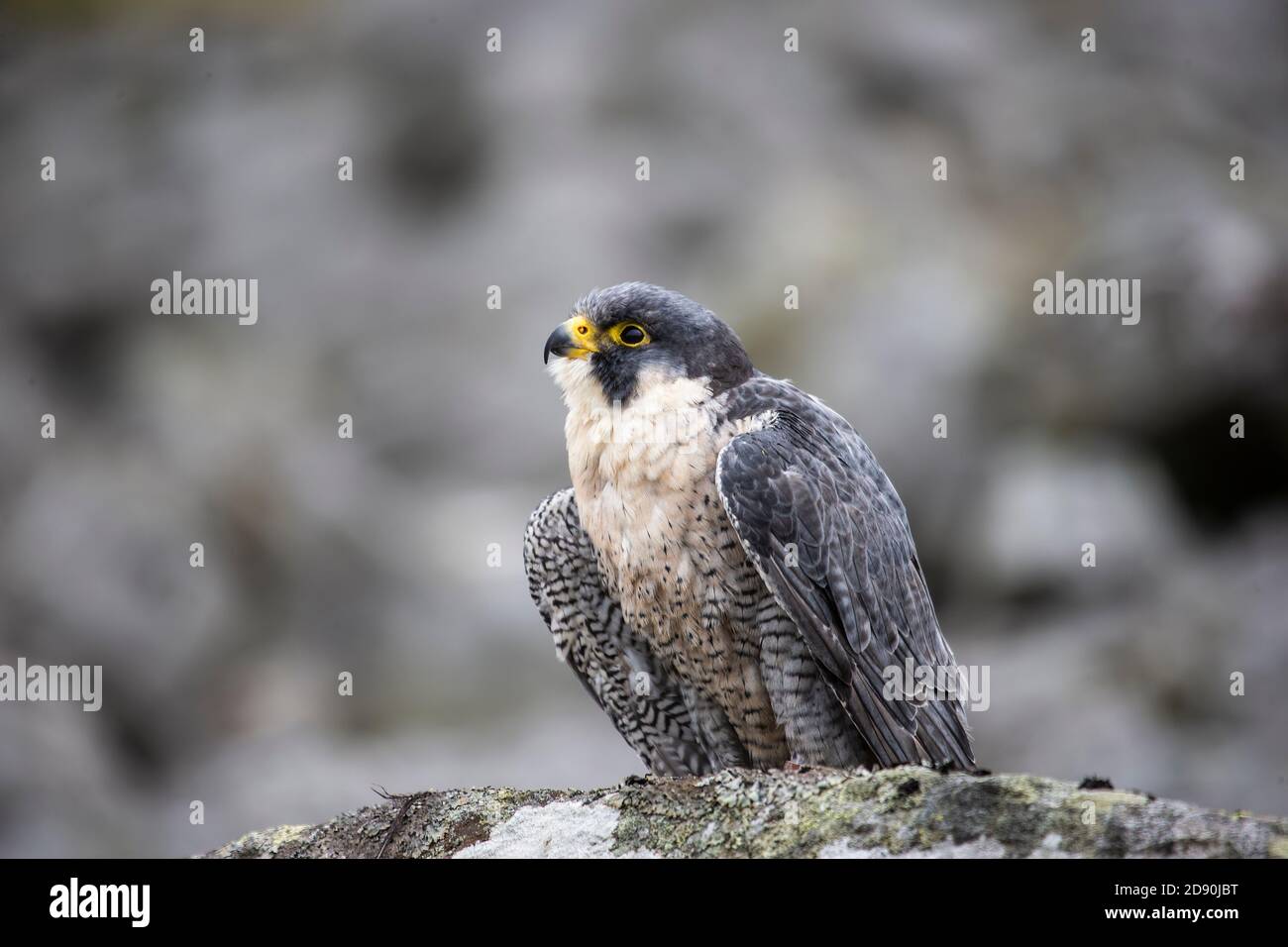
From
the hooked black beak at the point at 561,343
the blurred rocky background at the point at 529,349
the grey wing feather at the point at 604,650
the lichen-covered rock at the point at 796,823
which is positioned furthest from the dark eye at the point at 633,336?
the blurred rocky background at the point at 529,349

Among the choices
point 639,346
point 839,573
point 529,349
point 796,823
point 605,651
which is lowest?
point 796,823

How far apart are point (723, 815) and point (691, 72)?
52.2ft

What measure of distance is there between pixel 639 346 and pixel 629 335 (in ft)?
0.25

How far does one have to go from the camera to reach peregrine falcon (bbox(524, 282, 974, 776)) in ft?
16.8

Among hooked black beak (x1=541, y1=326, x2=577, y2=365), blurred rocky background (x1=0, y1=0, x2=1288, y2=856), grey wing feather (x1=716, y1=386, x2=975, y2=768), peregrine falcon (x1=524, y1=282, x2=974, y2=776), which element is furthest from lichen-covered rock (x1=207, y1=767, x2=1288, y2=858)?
blurred rocky background (x1=0, y1=0, x2=1288, y2=856)

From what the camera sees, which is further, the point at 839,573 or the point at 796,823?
the point at 839,573

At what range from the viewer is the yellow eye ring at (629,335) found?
5.65 metres

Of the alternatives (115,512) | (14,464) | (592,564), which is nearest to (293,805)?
(115,512)

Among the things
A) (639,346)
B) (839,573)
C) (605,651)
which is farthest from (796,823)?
(639,346)

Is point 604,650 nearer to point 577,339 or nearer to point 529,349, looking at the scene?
point 577,339

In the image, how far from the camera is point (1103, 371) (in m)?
14.6

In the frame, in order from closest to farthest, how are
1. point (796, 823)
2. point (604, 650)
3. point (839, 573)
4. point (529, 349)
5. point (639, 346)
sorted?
point (796, 823), point (839, 573), point (639, 346), point (604, 650), point (529, 349)

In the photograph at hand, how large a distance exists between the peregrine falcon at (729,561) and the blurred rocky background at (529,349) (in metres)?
6.75

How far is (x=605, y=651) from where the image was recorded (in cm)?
593
